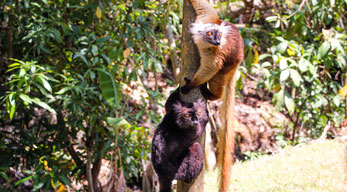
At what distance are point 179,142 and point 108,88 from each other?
4.63 feet

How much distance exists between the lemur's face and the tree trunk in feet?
0.44

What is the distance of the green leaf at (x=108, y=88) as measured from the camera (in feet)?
12.3

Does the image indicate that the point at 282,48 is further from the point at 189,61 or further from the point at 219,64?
the point at 189,61

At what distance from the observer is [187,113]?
2.64 meters

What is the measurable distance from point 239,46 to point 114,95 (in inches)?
65.5

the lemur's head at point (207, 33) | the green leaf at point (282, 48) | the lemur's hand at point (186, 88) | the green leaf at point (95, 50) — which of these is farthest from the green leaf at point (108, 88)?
the green leaf at point (282, 48)

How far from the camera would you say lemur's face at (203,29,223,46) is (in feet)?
9.00

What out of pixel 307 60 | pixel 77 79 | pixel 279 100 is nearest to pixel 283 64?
pixel 307 60

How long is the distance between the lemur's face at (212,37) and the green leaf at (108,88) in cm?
148

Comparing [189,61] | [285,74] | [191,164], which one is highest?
[189,61]

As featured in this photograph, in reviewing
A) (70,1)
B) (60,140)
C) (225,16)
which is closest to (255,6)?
(225,16)

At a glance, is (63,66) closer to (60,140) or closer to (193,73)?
(60,140)

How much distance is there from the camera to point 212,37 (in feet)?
8.99

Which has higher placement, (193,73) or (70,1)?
(70,1)
